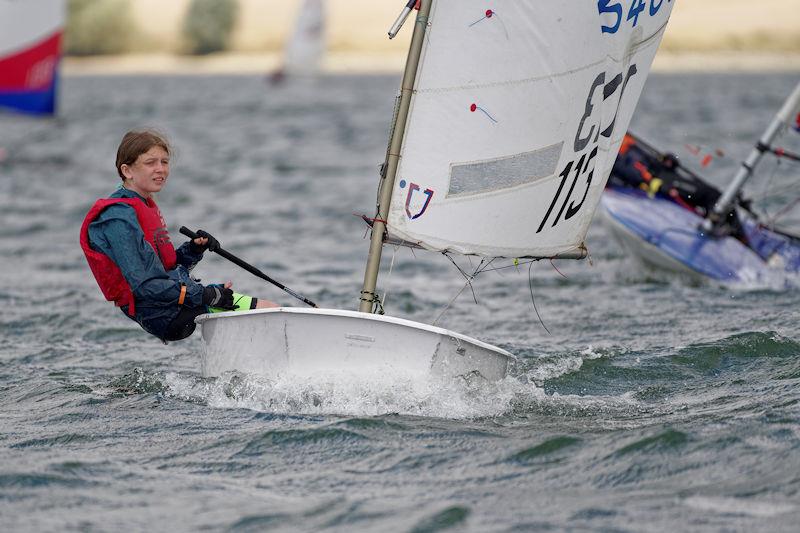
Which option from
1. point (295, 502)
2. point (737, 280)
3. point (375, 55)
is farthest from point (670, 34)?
point (295, 502)

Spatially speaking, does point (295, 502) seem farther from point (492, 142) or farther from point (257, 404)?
point (492, 142)

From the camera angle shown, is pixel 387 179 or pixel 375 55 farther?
pixel 375 55

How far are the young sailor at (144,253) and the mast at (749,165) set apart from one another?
17.9ft

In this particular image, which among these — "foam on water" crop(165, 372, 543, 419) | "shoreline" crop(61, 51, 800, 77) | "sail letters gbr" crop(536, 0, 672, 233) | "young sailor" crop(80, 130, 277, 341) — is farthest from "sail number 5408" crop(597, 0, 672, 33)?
"shoreline" crop(61, 51, 800, 77)

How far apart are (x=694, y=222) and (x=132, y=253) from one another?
6.15 m

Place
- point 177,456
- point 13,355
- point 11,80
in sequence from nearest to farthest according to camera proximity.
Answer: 1. point 177,456
2. point 13,355
3. point 11,80

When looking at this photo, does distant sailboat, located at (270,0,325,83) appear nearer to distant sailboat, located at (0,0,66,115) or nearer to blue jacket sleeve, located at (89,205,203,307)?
distant sailboat, located at (0,0,66,115)

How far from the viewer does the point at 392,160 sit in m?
5.67

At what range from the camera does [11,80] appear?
739 inches

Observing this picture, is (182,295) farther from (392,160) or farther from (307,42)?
(307,42)

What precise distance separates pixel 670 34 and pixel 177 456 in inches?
3587

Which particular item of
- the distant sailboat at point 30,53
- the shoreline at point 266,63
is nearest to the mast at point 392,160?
the distant sailboat at point 30,53

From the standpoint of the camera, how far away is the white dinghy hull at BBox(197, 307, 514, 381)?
211 inches

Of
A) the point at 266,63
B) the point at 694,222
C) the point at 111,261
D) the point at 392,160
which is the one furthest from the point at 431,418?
the point at 266,63
